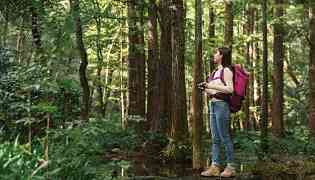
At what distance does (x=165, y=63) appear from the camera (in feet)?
41.4

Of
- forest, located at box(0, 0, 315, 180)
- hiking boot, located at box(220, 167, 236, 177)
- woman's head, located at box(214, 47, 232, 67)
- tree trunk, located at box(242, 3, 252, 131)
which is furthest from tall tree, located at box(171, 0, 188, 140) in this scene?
tree trunk, located at box(242, 3, 252, 131)

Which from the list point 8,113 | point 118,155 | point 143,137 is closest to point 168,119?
point 143,137

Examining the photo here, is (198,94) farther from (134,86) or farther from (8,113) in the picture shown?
(134,86)

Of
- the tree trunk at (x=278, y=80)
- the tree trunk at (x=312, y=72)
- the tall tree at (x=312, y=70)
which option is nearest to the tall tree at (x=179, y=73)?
the tall tree at (x=312, y=70)

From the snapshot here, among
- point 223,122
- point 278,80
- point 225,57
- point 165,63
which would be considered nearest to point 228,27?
point 278,80

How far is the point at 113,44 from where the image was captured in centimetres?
2322

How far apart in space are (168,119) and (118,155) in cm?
273

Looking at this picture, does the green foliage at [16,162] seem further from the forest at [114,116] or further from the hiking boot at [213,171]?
the hiking boot at [213,171]

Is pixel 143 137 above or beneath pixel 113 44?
beneath

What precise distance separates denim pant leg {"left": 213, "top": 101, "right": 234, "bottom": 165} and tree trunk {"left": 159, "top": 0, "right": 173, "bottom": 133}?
13.0 feet

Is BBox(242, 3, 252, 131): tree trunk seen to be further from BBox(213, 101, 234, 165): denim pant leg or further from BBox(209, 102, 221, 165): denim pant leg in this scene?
BBox(213, 101, 234, 165): denim pant leg

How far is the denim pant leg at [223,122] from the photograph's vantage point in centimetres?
838

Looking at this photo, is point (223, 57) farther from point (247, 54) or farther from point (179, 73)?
point (247, 54)

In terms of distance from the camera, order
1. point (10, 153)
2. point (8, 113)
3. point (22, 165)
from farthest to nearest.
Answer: point (8, 113)
point (10, 153)
point (22, 165)
